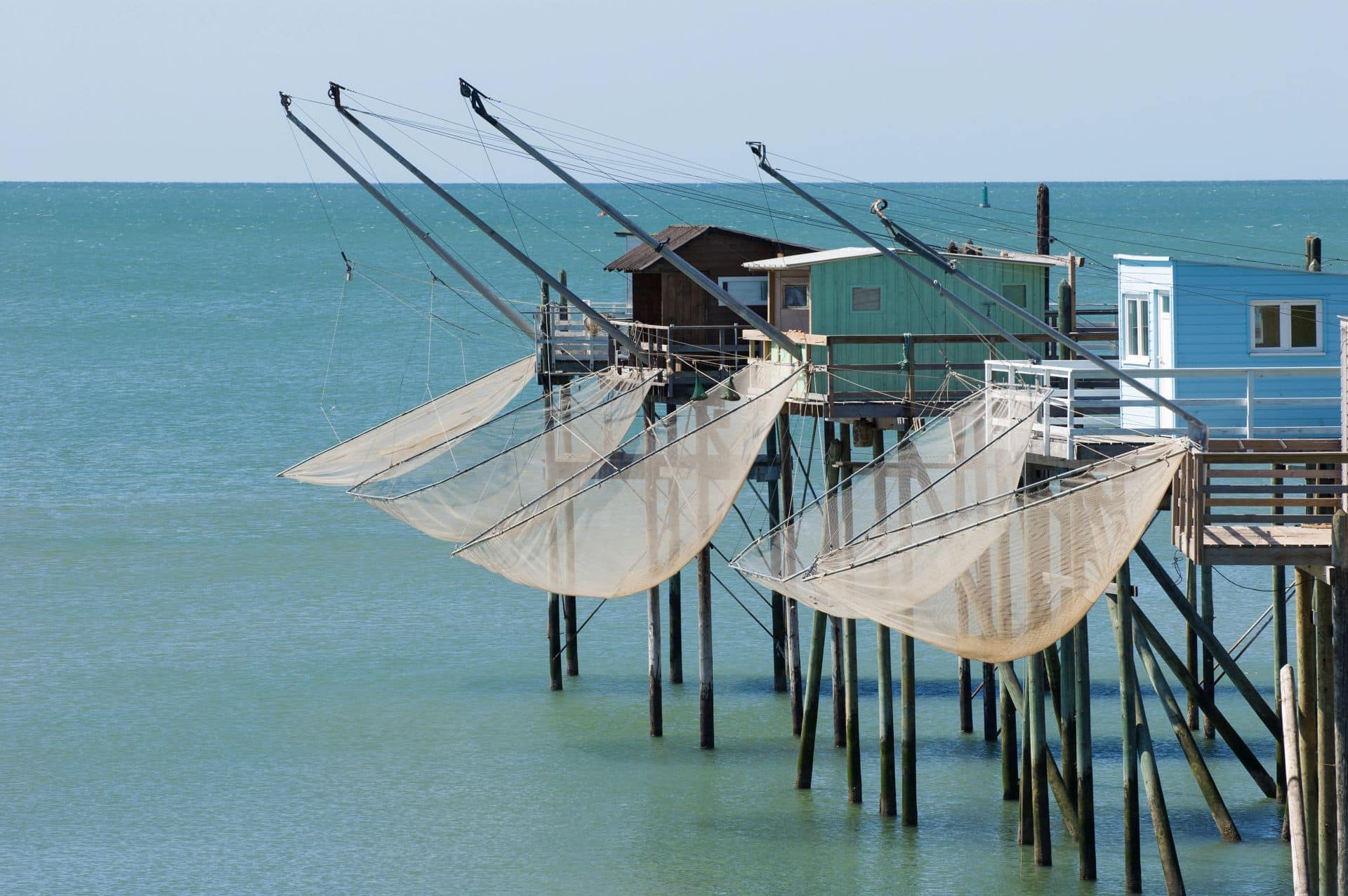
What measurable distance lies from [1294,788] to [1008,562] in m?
3.47

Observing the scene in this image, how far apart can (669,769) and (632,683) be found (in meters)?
5.41

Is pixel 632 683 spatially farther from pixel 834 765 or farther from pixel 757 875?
pixel 757 875

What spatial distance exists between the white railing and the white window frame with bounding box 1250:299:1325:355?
48cm

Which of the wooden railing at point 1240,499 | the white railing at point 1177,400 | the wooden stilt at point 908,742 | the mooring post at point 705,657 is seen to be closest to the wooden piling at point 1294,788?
the wooden railing at point 1240,499

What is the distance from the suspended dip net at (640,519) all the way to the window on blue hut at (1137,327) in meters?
4.26

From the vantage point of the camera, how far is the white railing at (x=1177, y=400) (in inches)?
725

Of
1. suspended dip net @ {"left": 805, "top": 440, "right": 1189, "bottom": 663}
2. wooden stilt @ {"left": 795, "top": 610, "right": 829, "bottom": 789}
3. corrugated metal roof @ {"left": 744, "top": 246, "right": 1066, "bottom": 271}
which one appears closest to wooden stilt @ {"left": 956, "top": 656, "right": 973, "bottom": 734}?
wooden stilt @ {"left": 795, "top": 610, "right": 829, "bottom": 789}

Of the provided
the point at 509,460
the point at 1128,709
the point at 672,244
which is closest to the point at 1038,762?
the point at 1128,709

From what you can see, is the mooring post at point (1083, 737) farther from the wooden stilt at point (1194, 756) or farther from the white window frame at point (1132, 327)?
the white window frame at point (1132, 327)

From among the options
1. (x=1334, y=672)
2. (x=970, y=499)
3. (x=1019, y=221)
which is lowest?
(x=1334, y=672)

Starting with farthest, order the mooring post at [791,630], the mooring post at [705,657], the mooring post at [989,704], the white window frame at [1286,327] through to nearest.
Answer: the mooring post at [791,630], the mooring post at [705,657], the mooring post at [989,704], the white window frame at [1286,327]

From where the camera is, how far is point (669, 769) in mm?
26781

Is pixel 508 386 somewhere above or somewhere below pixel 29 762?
above

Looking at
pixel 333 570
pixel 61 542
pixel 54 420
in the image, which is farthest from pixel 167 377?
pixel 333 570
